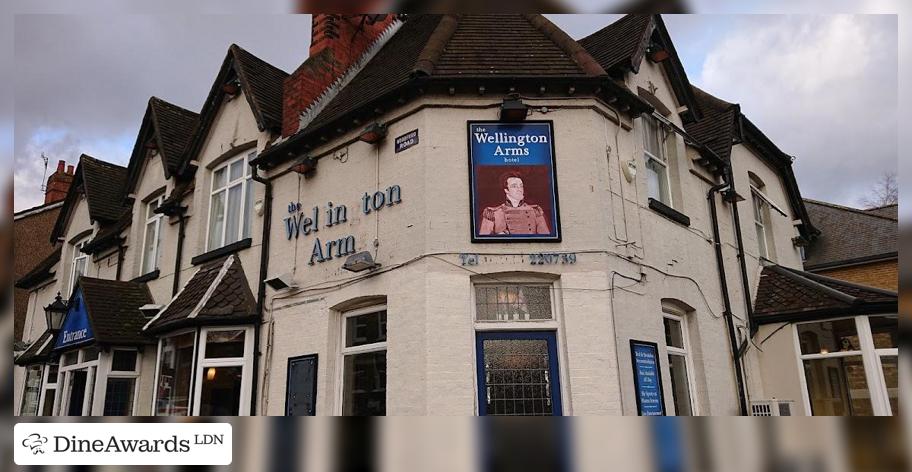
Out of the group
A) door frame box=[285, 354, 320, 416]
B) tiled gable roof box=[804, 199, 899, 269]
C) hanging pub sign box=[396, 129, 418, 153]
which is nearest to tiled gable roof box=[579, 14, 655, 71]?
hanging pub sign box=[396, 129, 418, 153]

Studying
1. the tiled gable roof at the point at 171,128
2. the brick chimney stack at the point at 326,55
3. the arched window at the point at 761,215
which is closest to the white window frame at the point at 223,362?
the brick chimney stack at the point at 326,55

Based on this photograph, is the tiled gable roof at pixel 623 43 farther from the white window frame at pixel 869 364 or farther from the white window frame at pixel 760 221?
the white window frame at pixel 869 364

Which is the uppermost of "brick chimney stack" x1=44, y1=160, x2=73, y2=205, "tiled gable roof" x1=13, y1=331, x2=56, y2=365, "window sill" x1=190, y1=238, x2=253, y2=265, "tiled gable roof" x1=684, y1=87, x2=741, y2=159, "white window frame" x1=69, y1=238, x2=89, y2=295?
"brick chimney stack" x1=44, y1=160, x2=73, y2=205

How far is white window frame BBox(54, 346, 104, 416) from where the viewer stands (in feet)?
38.9

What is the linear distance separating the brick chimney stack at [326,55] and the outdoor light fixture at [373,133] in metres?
2.36

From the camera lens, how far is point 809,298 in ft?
37.1

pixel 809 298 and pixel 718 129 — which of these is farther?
pixel 718 129

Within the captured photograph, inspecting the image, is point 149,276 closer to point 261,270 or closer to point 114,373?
point 114,373

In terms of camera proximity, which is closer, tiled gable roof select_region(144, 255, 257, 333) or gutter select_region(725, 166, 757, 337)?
tiled gable roof select_region(144, 255, 257, 333)

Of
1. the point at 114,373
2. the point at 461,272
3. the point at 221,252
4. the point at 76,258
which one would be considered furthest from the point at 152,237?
the point at 461,272

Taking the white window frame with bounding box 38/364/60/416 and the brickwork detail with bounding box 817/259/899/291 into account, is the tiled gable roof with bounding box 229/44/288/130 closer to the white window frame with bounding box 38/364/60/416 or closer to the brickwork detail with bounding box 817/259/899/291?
the white window frame with bounding box 38/364/60/416

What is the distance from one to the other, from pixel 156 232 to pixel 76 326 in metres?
2.54

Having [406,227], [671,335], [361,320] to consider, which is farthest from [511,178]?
[671,335]

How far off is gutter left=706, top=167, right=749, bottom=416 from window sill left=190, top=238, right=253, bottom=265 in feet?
26.8
